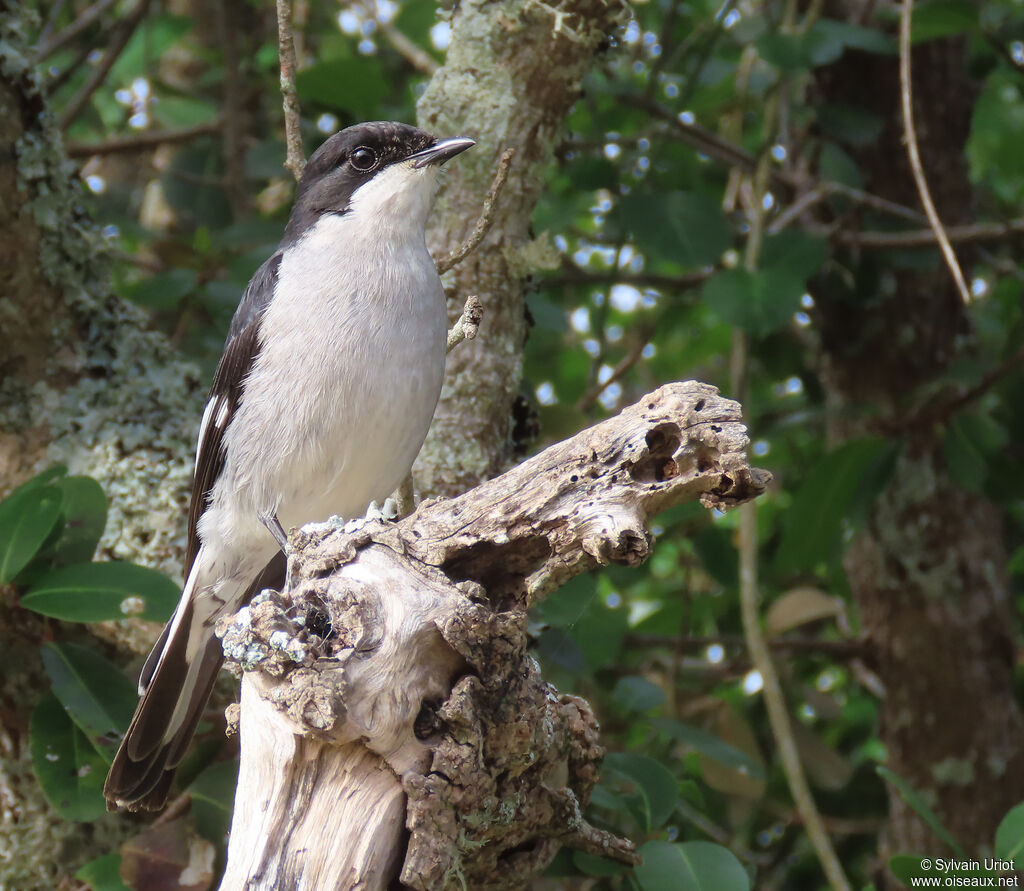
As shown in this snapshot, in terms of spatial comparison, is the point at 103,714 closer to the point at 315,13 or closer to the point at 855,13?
the point at 855,13

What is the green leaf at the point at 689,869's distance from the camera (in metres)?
2.70

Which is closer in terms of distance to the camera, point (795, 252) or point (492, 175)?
point (492, 175)

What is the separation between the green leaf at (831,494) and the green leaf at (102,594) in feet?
8.60

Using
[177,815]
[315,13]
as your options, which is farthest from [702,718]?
[315,13]

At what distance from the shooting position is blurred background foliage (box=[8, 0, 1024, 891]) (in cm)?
351

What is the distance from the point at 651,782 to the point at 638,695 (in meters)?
0.81

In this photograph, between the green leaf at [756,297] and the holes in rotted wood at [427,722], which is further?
the green leaf at [756,297]

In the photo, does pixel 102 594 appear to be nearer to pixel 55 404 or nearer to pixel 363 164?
pixel 55 404

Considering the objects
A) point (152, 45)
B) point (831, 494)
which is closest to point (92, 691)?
point (831, 494)

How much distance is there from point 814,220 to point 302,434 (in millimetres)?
3177

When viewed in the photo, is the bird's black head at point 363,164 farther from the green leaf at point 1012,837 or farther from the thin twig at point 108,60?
the green leaf at point 1012,837

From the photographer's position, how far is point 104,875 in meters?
3.12

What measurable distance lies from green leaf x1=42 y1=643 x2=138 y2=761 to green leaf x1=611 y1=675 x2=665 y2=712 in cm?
168

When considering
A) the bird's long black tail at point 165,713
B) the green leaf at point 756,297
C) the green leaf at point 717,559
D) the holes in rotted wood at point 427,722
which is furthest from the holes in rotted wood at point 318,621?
the green leaf at point 717,559
